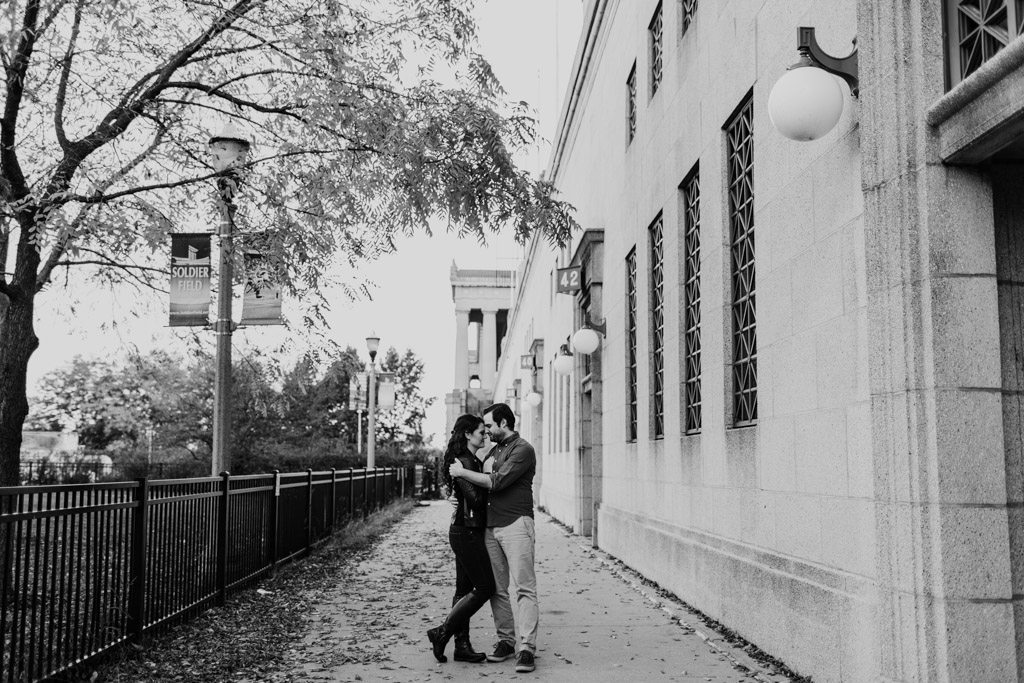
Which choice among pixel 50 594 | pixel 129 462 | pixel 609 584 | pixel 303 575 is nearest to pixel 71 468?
pixel 129 462

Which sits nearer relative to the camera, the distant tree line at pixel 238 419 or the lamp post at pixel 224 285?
the lamp post at pixel 224 285

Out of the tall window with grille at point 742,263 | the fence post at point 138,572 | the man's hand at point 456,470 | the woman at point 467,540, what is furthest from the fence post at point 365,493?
the man's hand at point 456,470

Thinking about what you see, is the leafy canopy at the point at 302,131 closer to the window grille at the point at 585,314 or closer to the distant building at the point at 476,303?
the window grille at the point at 585,314

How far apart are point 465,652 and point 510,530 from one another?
101cm

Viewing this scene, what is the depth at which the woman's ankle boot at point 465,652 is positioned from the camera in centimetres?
769

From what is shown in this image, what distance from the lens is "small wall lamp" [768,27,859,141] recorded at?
5.70 metres

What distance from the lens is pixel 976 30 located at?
16.6 feet

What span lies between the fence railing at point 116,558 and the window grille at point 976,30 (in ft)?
18.5

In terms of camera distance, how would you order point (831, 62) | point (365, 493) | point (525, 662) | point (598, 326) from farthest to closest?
point (365, 493), point (598, 326), point (525, 662), point (831, 62)

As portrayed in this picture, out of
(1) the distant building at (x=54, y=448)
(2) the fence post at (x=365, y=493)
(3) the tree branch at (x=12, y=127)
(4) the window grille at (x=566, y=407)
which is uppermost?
(3) the tree branch at (x=12, y=127)

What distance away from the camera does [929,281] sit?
523cm

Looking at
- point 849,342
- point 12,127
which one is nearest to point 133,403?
point 12,127

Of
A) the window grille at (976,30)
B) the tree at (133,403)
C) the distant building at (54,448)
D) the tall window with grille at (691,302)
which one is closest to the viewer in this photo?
the window grille at (976,30)

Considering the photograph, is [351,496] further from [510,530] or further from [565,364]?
[510,530]
